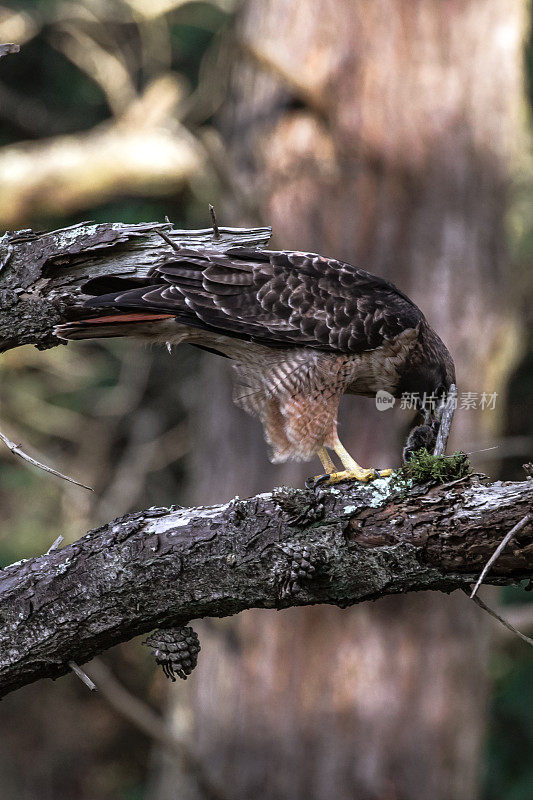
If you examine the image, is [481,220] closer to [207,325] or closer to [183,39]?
[207,325]

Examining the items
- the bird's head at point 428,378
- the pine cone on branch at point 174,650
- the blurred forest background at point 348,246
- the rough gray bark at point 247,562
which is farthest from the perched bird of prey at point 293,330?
the blurred forest background at point 348,246

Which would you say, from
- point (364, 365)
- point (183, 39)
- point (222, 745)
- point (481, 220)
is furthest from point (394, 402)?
point (183, 39)

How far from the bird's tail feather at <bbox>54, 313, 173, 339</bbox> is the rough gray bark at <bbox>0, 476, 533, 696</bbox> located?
2.16 ft

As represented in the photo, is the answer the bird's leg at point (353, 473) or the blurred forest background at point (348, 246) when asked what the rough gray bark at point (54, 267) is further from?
the blurred forest background at point (348, 246)

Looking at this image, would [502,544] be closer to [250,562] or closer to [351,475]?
[250,562]

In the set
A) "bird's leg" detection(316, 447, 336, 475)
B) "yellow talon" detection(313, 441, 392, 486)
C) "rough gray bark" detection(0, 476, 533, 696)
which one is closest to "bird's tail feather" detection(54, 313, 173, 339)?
"rough gray bark" detection(0, 476, 533, 696)

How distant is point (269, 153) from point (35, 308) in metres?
3.33

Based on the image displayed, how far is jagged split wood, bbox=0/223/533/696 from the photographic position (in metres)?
2.31

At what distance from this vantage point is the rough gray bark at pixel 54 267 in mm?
2861

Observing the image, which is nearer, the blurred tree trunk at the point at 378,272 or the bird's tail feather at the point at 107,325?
the bird's tail feather at the point at 107,325

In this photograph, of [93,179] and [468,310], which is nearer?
[468,310]

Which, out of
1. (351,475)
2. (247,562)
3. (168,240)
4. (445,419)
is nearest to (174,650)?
(247,562)

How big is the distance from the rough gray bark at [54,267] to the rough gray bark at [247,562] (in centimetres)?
74

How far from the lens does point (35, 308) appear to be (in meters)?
2.88
